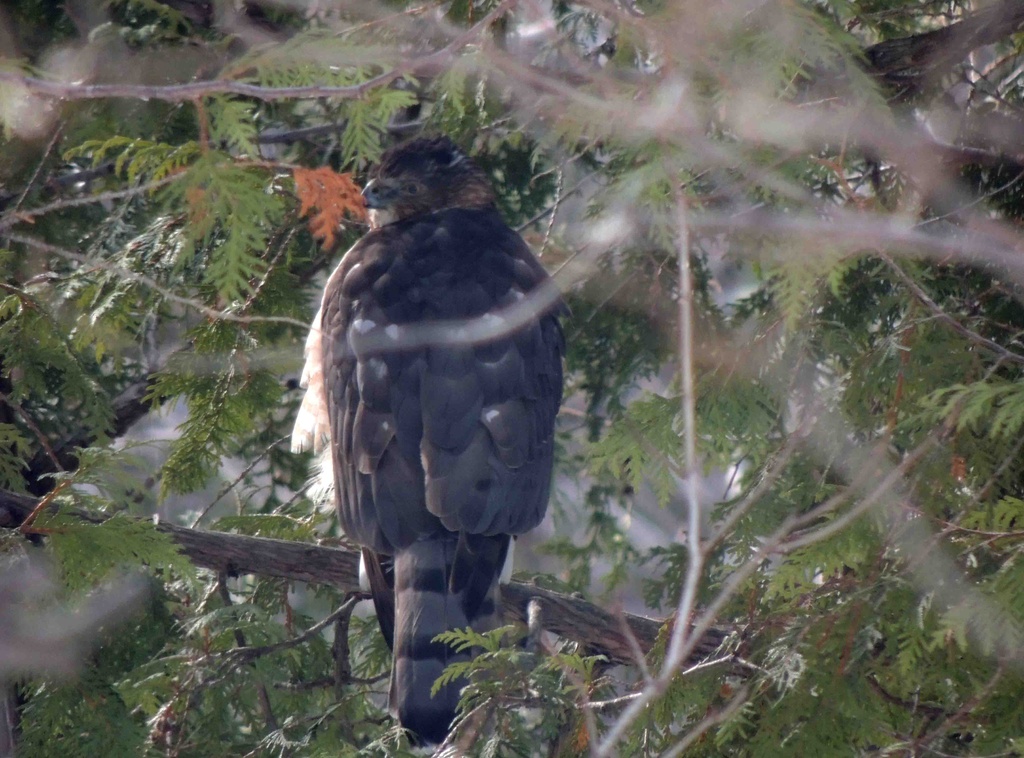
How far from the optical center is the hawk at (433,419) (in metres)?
3.50

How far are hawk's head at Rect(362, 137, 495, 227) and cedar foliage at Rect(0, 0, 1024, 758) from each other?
0.23m

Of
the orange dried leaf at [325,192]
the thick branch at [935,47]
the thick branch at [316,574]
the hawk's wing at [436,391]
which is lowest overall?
the thick branch at [316,574]

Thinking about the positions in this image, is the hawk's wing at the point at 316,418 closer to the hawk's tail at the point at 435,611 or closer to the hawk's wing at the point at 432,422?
the hawk's wing at the point at 432,422

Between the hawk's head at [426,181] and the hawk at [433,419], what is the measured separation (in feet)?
0.88

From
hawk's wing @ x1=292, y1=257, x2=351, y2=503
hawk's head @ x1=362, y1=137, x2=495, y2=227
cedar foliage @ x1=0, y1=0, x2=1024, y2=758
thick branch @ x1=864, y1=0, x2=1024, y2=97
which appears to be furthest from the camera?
hawk's head @ x1=362, y1=137, x2=495, y2=227

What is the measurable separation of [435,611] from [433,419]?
62 cm

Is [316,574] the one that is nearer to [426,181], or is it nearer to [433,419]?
[433,419]

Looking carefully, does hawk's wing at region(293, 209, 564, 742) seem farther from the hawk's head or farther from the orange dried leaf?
the orange dried leaf

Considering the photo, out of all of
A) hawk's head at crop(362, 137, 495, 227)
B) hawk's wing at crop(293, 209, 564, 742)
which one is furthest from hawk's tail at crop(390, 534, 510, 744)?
hawk's head at crop(362, 137, 495, 227)

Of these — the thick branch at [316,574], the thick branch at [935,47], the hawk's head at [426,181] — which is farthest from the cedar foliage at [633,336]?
the hawk's head at [426,181]

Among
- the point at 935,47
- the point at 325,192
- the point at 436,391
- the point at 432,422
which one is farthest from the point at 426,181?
the point at 935,47

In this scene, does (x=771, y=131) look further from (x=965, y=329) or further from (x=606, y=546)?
(x=606, y=546)

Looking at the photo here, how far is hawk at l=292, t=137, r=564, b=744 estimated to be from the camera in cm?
350

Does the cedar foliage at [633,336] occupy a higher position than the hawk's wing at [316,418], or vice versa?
the cedar foliage at [633,336]
